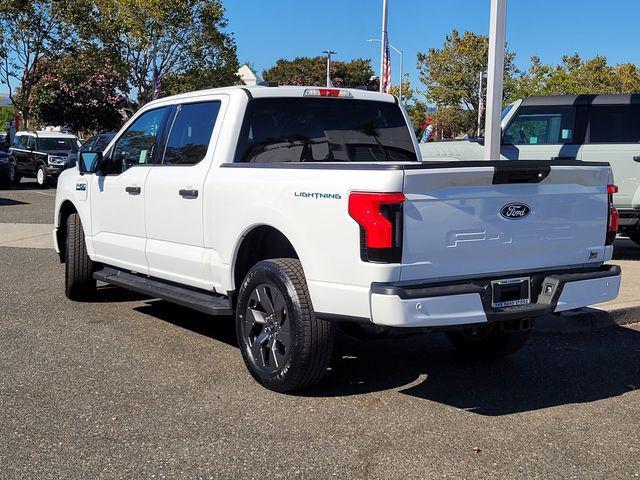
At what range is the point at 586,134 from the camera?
10.7 m

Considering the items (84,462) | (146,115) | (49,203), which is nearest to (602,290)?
(84,462)

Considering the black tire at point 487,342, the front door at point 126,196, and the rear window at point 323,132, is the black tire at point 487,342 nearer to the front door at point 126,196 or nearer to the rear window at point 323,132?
the rear window at point 323,132

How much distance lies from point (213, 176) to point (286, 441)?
207 centimetres

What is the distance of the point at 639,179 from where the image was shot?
10398mm

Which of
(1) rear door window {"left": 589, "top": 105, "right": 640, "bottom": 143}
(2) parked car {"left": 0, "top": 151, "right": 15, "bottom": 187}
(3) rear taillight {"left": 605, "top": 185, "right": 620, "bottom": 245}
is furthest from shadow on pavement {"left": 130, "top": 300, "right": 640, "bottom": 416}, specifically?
(2) parked car {"left": 0, "top": 151, "right": 15, "bottom": 187}

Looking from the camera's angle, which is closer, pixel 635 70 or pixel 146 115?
pixel 146 115

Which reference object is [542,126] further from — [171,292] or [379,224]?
[379,224]

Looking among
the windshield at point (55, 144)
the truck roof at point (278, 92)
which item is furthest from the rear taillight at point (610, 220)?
the windshield at point (55, 144)

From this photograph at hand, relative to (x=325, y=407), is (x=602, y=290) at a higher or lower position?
higher

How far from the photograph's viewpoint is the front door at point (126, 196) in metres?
6.20

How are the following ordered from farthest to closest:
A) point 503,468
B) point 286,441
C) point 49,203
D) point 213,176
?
1. point 49,203
2. point 213,176
3. point 286,441
4. point 503,468

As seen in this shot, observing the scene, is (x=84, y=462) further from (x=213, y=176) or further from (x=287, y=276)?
(x=213, y=176)

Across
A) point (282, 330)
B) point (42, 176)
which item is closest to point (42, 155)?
point (42, 176)

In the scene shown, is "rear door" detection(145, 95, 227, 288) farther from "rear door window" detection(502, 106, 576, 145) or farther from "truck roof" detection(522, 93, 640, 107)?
"truck roof" detection(522, 93, 640, 107)
